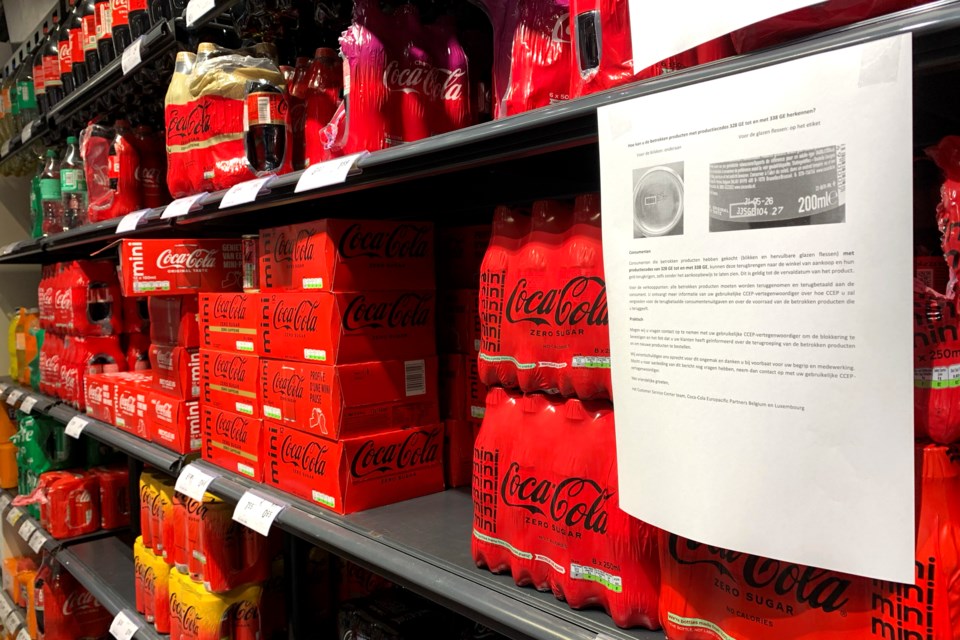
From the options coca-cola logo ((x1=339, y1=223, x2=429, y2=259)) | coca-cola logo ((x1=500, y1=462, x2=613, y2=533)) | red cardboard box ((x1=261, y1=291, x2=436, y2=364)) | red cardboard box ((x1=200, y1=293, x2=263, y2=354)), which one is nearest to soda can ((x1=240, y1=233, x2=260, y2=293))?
red cardboard box ((x1=200, y1=293, x2=263, y2=354))

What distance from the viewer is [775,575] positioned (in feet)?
2.25

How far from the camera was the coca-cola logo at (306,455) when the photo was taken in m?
1.34

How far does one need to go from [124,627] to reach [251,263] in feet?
4.27

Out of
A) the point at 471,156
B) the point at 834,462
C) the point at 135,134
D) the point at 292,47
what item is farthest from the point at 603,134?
the point at 135,134

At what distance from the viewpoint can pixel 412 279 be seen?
4.67ft

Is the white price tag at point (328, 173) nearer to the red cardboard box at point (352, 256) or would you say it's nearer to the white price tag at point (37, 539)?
the red cardboard box at point (352, 256)

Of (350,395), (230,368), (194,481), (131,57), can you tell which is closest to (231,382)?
(230,368)

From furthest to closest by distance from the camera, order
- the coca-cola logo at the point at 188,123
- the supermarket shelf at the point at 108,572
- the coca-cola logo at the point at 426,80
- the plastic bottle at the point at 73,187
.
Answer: the plastic bottle at the point at 73,187, the supermarket shelf at the point at 108,572, the coca-cola logo at the point at 188,123, the coca-cola logo at the point at 426,80

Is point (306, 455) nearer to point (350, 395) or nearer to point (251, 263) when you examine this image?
point (350, 395)

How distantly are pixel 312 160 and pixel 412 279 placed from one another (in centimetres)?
37

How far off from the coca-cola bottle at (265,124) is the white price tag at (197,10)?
0.21m

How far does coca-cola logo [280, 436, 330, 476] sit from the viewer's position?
4.40 ft

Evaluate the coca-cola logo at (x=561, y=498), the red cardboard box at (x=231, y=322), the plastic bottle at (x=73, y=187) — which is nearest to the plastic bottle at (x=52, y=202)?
the plastic bottle at (x=73, y=187)

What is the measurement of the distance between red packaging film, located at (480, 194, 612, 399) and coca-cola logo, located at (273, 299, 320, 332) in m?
0.46
